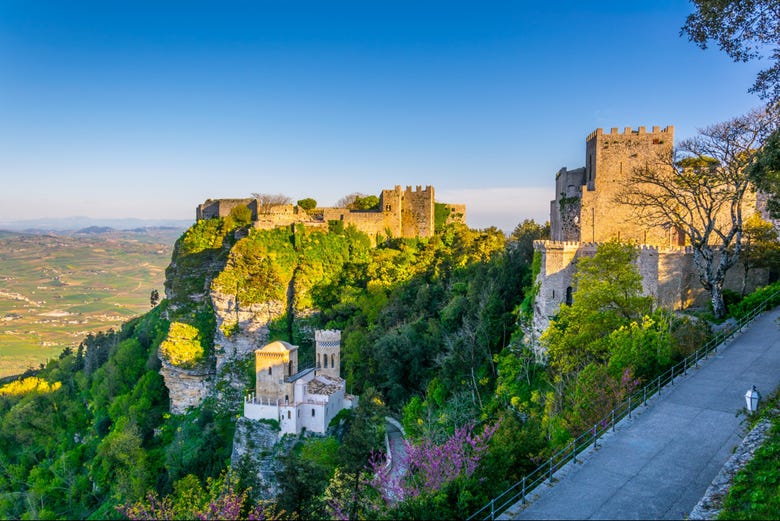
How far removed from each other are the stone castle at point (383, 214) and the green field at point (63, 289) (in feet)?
182

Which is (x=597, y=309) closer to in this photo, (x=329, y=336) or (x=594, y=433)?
(x=594, y=433)

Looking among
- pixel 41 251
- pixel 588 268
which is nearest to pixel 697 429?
pixel 588 268

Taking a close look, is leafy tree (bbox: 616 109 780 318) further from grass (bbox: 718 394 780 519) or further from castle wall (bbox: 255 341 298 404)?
castle wall (bbox: 255 341 298 404)

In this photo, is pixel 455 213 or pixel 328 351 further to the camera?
pixel 455 213

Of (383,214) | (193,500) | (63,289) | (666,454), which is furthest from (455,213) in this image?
(63,289)

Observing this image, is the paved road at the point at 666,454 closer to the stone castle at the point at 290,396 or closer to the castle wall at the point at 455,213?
the stone castle at the point at 290,396

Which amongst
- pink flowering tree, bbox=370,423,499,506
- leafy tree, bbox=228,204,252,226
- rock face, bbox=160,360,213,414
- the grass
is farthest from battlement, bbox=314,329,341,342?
the grass

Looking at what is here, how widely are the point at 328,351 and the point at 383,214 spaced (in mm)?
14884

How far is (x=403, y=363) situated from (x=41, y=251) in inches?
6276

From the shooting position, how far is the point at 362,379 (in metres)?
31.3

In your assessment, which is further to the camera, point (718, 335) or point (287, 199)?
point (287, 199)

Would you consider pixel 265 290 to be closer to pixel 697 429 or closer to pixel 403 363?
pixel 403 363

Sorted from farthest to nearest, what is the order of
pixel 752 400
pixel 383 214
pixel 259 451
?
pixel 383 214
pixel 259 451
pixel 752 400

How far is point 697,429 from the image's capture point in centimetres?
1152
